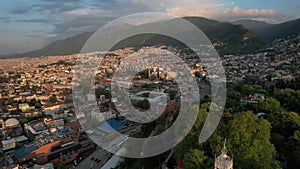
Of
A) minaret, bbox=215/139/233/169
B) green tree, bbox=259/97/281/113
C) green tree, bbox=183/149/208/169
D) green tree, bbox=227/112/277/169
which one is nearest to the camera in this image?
minaret, bbox=215/139/233/169

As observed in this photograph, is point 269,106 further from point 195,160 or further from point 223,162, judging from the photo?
point 223,162

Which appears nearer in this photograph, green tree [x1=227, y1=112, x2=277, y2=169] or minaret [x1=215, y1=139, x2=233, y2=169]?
minaret [x1=215, y1=139, x2=233, y2=169]

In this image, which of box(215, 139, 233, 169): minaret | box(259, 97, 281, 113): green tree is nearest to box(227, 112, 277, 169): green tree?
box(215, 139, 233, 169): minaret

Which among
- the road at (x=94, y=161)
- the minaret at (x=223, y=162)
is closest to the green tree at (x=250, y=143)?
the minaret at (x=223, y=162)

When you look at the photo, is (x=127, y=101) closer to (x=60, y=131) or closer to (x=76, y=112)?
(x=76, y=112)

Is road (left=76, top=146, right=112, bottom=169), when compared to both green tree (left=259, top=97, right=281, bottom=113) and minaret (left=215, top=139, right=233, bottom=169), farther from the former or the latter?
green tree (left=259, top=97, right=281, bottom=113)

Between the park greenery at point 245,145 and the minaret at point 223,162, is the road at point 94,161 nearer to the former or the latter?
the park greenery at point 245,145

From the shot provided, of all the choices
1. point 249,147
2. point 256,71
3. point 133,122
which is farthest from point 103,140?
point 256,71

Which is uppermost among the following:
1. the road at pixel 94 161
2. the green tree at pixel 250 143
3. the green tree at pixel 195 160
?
the green tree at pixel 250 143
